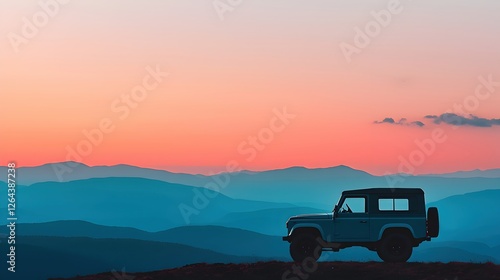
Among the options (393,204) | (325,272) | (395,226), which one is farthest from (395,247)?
(325,272)

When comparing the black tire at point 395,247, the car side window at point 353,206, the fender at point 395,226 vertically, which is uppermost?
the car side window at point 353,206

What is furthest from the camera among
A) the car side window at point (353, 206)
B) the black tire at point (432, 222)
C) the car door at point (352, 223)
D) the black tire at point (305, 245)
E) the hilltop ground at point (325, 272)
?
the black tire at point (305, 245)

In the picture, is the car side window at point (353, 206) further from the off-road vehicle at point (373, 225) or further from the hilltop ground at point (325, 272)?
the hilltop ground at point (325, 272)

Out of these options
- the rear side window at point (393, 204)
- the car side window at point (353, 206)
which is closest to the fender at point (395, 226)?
the rear side window at point (393, 204)

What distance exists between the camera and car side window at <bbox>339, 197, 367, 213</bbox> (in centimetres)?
3161

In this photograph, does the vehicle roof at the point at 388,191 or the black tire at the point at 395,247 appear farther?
the black tire at the point at 395,247

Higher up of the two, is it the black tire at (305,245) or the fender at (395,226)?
the fender at (395,226)

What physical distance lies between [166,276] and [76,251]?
4561 inches

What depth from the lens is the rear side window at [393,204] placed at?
31.4 m

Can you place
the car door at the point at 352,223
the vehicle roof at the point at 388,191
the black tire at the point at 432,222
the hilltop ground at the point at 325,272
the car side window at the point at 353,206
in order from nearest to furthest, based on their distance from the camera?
the hilltop ground at the point at 325,272
the vehicle roof at the point at 388,191
the black tire at the point at 432,222
the car door at the point at 352,223
the car side window at the point at 353,206

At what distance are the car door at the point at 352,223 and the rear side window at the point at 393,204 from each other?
61 cm

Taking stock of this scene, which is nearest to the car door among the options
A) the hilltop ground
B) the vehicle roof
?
the vehicle roof

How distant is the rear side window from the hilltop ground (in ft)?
7.30

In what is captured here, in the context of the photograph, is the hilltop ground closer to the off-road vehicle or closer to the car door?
the off-road vehicle
